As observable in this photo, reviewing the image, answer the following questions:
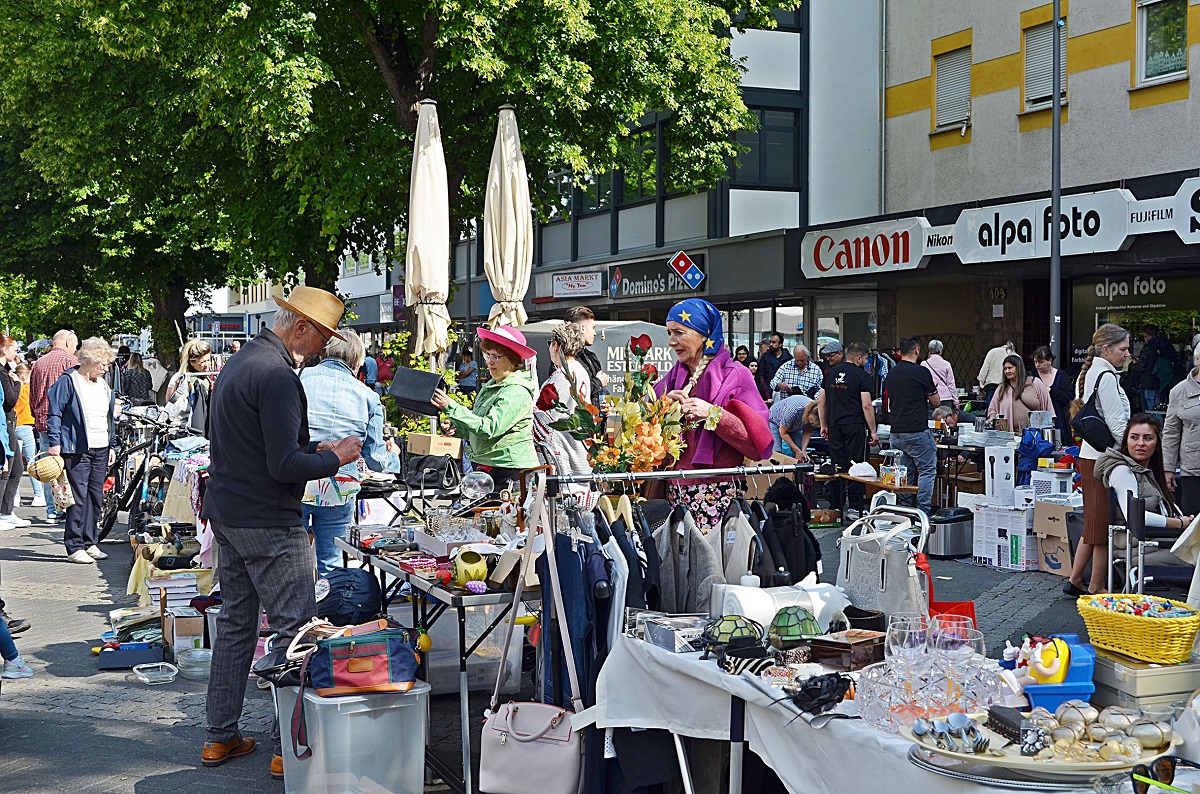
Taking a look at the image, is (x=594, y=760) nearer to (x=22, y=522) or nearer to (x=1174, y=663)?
(x=1174, y=663)

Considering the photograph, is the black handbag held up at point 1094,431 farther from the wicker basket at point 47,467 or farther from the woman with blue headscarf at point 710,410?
the wicker basket at point 47,467

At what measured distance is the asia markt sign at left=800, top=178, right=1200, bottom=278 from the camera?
15141 millimetres

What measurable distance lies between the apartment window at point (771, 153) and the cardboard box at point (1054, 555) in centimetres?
1566

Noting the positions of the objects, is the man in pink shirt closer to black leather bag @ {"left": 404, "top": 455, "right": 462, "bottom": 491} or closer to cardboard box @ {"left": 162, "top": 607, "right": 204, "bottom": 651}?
black leather bag @ {"left": 404, "top": 455, "right": 462, "bottom": 491}

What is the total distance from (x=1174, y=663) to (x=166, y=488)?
9.90 metres

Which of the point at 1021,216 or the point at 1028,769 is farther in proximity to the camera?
the point at 1021,216

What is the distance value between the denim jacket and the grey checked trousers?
1.34 metres

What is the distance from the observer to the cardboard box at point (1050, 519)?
10.5 m

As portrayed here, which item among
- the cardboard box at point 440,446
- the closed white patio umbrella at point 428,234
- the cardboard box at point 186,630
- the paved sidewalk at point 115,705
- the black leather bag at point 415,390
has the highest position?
the closed white patio umbrella at point 428,234

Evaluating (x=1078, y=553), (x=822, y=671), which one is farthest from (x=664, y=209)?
(x=822, y=671)

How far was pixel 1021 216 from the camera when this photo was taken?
55.7 feet

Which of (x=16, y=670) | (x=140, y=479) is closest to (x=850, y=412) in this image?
(x=140, y=479)

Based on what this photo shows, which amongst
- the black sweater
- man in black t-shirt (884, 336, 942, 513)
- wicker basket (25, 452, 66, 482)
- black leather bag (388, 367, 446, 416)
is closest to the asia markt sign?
man in black t-shirt (884, 336, 942, 513)

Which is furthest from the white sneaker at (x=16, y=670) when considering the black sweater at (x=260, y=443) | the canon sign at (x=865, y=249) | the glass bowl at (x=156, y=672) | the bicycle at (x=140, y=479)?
the canon sign at (x=865, y=249)
